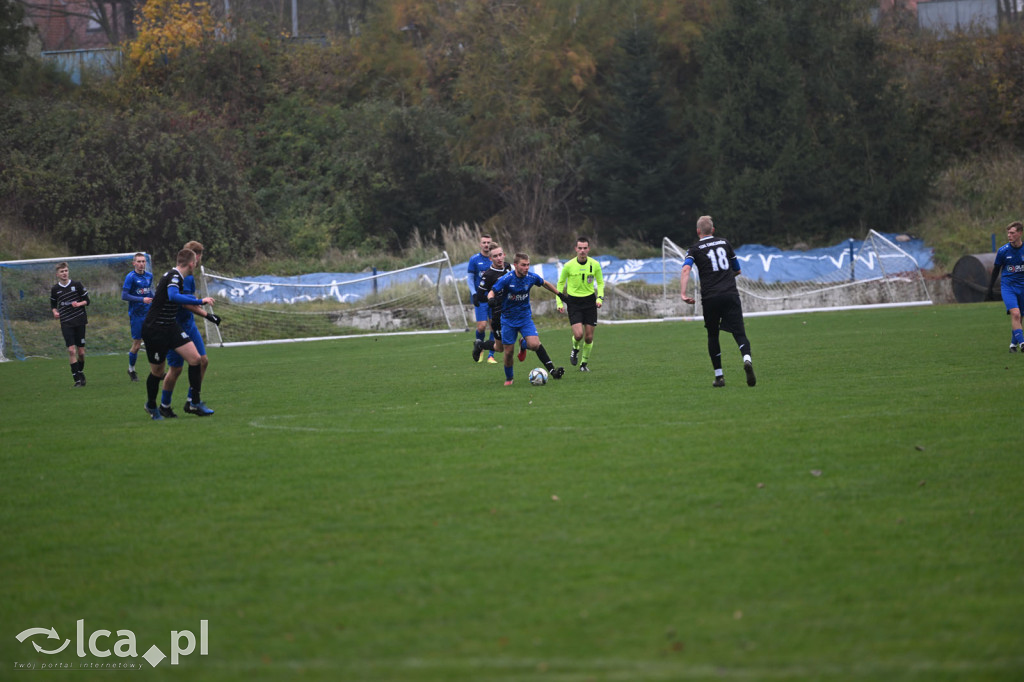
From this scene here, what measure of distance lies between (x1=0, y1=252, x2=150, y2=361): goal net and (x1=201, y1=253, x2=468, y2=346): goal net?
2522 mm

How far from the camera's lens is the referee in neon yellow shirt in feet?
48.6

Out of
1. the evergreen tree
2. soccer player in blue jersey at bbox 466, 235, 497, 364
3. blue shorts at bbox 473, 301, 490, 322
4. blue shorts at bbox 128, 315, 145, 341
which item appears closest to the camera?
soccer player in blue jersey at bbox 466, 235, 497, 364

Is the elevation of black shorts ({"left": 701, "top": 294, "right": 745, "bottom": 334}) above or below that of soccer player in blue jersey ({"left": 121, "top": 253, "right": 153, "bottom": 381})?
below

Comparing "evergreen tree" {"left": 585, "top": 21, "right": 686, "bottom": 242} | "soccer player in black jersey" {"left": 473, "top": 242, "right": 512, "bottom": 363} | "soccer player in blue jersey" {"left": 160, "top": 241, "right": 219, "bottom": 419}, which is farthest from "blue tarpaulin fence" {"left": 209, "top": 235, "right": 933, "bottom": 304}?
"soccer player in blue jersey" {"left": 160, "top": 241, "right": 219, "bottom": 419}

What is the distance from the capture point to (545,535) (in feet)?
18.2

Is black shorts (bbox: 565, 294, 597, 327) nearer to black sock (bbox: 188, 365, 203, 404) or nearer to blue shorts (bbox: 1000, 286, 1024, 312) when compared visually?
black sock (bbox: 188, 365, 203, 404)

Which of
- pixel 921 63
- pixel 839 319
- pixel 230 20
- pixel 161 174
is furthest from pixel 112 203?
pixel 921 63

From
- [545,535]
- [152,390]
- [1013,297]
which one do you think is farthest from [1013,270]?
[152,390]

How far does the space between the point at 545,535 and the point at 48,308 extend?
23.3 meters

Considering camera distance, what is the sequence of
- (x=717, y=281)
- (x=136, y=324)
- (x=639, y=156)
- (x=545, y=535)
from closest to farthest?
(x=545, y=535), (x=717, y=281), (x=136, y=324), (x=639, y=156)

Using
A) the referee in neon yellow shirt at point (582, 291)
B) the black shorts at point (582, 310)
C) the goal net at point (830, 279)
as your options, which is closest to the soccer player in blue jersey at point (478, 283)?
the referee in neon yellow shirt at point (582, 291)

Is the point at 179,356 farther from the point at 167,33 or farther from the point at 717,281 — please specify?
the point at 167,33

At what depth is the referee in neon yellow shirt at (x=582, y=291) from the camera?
48.6ft

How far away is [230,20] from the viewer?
46.1m
